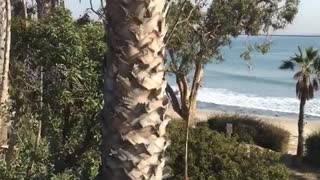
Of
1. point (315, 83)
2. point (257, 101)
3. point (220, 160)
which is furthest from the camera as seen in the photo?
point (257, 101)

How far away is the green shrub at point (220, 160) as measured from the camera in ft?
33.4

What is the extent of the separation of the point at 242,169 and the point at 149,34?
7.34 m

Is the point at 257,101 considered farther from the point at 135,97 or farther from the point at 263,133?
the point at 135,97

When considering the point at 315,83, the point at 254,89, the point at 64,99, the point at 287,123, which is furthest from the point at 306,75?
the point at 254,89

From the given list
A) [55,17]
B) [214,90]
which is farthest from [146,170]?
[214,90]

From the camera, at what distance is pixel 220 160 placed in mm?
10719

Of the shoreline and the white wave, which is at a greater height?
the white wave

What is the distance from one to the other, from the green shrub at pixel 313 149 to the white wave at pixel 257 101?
16118 millimetres

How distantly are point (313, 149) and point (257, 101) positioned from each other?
22.8 metres

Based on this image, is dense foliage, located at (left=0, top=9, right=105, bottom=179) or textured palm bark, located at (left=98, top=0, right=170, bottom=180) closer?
textured palm bark, located at (left=98, top=0, right=170, bottom=180)

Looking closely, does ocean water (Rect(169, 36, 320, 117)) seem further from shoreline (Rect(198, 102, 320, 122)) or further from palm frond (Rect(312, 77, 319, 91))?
palm frond (Rect(312, 77, 319, 91))

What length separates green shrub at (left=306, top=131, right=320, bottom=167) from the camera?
22.0 meters

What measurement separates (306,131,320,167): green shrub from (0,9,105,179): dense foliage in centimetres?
1734

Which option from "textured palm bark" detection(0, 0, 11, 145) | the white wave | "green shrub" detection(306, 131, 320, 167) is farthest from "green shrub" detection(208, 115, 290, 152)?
"textured palm bark" detection(0, 0, 11, 145)
